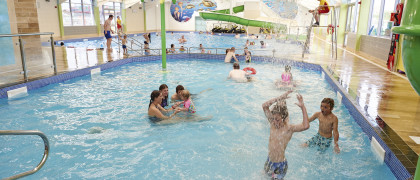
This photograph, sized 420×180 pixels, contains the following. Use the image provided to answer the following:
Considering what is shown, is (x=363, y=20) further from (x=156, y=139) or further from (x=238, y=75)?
(x=156, y=139)

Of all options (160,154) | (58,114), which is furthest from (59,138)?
(160,154)

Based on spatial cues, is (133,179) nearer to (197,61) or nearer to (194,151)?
(194,151)

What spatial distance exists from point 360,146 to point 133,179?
3.07 meters

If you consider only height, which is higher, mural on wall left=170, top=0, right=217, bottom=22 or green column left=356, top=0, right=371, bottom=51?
mural on wall left=170, top=0, right=217, bottom=22

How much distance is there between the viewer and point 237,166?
11.4 ft

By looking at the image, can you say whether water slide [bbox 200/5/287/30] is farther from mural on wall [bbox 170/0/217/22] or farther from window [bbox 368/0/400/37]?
window [bbox 368/0/400/37]

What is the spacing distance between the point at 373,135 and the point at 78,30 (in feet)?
73.7

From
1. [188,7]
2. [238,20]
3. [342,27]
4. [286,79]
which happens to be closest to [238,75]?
[286,79]

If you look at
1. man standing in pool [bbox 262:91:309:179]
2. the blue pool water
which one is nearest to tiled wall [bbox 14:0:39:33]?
the blue pool water

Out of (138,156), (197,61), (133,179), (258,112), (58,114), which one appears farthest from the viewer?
(197,61)

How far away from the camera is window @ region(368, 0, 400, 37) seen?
436 inches

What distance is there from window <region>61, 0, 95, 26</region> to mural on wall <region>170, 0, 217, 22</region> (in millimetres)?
6928

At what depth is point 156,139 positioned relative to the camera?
13.8 ft

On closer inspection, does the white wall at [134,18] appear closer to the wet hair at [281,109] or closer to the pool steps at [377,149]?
the pool steps at [377,149]
